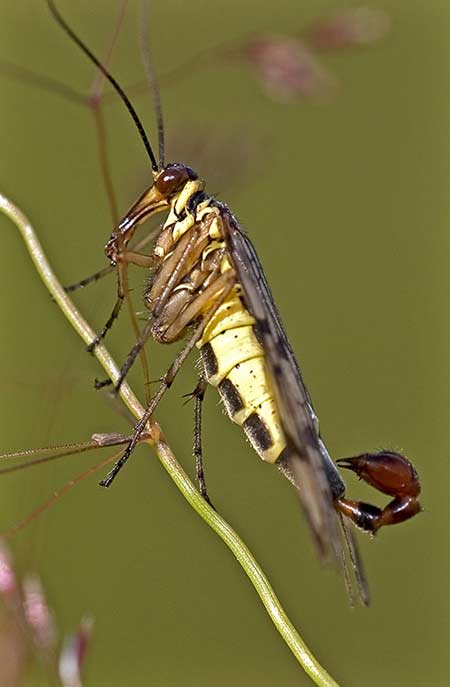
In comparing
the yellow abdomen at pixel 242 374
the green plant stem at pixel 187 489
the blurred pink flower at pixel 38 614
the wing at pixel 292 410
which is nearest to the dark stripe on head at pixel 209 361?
the yellow abdomen at pixel 242 374

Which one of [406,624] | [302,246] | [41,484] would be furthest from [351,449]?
[41,484]

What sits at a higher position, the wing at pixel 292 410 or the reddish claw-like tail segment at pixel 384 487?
the wing at pixel 292 410

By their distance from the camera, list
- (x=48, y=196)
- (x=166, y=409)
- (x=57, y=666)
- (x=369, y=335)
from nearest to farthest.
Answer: (x=57, y=666), (x=166, y=409), (x=48, y=196), (x=369, y=335)

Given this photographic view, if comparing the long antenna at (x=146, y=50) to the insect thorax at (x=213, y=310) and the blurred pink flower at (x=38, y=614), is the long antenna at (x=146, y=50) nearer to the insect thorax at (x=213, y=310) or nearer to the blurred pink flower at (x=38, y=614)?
the insect thorax at (x=213, y=310)

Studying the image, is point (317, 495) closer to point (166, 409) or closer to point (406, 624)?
point (166, 409)

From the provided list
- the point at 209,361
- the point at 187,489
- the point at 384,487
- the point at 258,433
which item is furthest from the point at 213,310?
the point at 187,489

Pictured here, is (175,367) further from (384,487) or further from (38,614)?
(38,614)

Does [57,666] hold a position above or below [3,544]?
below
